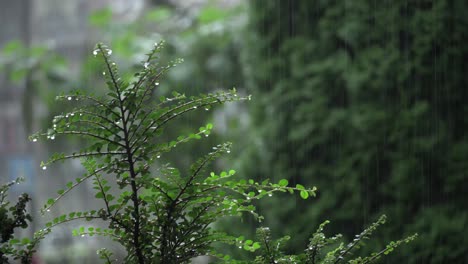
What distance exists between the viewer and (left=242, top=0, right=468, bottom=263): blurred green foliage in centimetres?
268

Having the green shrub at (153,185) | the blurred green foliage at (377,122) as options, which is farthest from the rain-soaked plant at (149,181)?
the blurred green foliage at (377,122)

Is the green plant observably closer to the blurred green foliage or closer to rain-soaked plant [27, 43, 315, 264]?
rain-soaked plant [27, 43, 315, 264]

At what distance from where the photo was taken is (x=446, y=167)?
105 inches

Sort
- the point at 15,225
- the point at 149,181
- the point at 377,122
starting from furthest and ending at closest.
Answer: the point at 377,122 < the point at 15,225 < the point at 149,181

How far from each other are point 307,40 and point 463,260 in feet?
3.68

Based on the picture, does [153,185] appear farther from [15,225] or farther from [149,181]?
[15,225]

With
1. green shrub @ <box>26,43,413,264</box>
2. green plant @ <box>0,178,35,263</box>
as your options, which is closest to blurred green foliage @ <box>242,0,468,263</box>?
green shrub @ <box>26,43,413,264</box>

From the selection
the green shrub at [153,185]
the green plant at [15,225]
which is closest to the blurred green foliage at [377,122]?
the green shrub at [153,185]

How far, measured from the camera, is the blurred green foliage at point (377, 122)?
268cm

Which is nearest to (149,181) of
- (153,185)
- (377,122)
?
(153,185)

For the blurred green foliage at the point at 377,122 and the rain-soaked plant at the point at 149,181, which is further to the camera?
the blurred green foliage at the point at 377,122

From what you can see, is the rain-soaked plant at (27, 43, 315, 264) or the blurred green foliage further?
the blurred green foliage

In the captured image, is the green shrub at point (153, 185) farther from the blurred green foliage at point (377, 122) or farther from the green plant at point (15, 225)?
the blurred green foliage at point (377, 122)

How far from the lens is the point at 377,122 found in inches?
108
